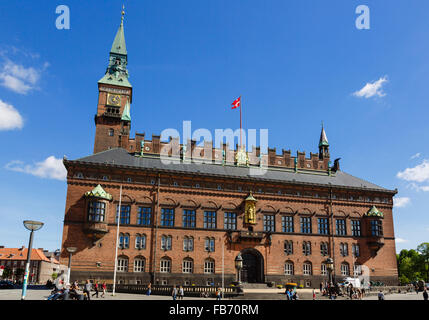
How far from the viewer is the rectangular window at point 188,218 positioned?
A: 160 feet

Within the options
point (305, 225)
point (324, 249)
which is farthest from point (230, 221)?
point (324, 249)

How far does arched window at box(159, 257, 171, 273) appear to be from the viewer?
46.4 metres

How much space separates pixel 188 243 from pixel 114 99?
3089 cm

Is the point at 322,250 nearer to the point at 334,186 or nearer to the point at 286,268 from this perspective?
the point at 286,268

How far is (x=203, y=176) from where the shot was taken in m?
50.1

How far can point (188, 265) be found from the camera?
4741cm

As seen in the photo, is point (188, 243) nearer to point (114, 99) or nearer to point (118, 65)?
point (114, 99)

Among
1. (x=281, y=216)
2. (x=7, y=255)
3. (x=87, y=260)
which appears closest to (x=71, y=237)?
(x=87, y=260)

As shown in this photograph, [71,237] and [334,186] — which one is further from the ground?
[334,186]

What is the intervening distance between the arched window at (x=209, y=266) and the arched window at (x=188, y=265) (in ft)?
6.19

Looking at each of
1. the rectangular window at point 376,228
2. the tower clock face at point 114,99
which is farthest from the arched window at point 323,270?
the tower clock face at point 114,99
